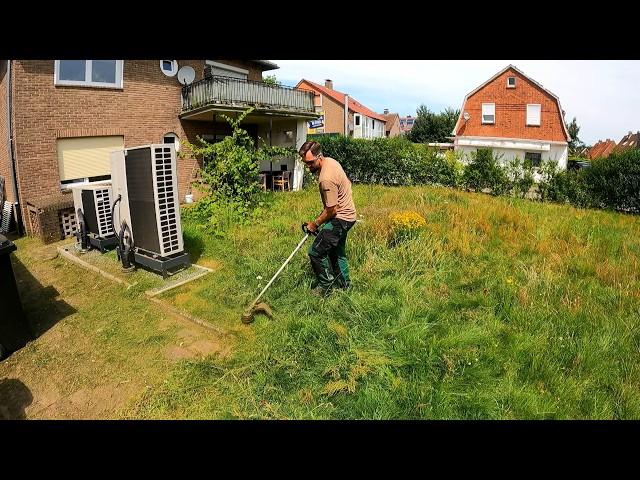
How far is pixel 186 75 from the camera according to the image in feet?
42.4

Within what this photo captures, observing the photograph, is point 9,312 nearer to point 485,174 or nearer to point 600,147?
point 485,174

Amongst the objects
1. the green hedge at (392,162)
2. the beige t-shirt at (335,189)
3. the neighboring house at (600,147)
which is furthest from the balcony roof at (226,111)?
the neighboring house at (600,147)

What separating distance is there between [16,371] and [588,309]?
6.09m

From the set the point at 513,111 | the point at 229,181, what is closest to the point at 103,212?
the point at 229,181

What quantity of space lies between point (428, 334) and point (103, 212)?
245 inches

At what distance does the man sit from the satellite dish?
412 inches

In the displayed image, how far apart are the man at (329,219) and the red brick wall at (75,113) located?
28.4 feet

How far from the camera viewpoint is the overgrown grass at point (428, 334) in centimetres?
283

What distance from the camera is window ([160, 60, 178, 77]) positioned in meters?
12.3

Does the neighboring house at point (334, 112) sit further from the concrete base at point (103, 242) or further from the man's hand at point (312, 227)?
the man's hand at point (312, 227)

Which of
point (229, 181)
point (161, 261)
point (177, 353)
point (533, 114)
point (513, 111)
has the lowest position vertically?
point (177, 353)

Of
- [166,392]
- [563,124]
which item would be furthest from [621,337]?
[563,124]
